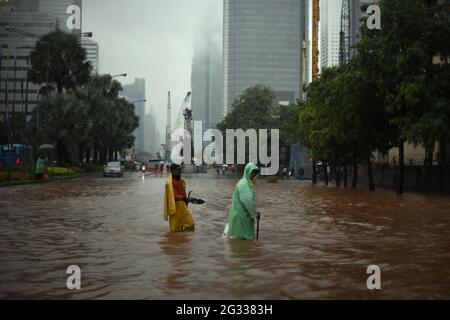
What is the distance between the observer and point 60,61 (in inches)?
2425

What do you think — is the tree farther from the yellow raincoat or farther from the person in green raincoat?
the person in green raincoat

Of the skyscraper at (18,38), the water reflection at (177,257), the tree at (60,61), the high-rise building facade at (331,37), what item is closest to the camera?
the water reflection at (177,257)

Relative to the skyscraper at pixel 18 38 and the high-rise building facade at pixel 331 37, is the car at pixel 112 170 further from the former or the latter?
the high-rise building facade at pixel 331 37

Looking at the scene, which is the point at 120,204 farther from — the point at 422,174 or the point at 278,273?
the point at 422,174

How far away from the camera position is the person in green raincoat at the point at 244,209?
1061 cm

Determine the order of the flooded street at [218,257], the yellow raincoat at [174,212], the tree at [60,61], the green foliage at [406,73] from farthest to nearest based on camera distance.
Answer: the tree at [60,61] → the green foliage at [406,73] → the yellow raincoat at [174,212] → the flooded street at [218,257]

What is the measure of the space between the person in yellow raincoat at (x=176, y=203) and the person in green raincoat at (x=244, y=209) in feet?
4.79

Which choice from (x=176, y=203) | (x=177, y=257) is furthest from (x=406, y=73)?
(x=177, y=257)

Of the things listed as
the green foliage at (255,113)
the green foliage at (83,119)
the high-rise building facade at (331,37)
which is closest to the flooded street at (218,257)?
the green foliage at (83,119)

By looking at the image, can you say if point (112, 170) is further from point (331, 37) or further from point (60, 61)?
point (331, 37)

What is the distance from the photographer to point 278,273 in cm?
795

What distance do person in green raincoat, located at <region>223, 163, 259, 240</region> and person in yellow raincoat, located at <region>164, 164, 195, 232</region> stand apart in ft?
4.79
